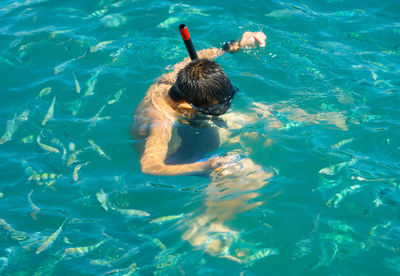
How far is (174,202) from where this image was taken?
200 inches

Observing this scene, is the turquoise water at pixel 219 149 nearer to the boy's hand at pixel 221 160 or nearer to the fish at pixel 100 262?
the fish at pixel 100 262

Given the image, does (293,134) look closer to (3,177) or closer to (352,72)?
(352,72)

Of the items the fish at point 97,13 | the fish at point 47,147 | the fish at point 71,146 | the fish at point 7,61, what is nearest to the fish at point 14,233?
the fish at point 47,147

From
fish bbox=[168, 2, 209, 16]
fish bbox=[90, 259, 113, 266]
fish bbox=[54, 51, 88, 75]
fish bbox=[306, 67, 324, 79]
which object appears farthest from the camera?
fish bbox=[168, 2, 209, 16]

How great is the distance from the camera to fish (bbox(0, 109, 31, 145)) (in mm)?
6250

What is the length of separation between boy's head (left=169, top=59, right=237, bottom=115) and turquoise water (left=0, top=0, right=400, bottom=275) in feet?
3.32

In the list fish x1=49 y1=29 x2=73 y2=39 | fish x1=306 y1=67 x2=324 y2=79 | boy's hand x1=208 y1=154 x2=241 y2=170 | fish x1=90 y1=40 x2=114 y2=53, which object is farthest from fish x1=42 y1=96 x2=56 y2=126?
fish x1=306 y1=67 x2=324 y2=79

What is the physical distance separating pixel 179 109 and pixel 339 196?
2.26 metres

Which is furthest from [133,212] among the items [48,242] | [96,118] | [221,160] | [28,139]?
[28,139]

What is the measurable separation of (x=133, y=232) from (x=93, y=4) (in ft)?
21.9

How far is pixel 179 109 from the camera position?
486 cm

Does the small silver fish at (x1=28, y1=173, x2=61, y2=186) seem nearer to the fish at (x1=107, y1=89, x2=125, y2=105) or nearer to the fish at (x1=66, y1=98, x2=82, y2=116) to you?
the fish at (x1=66, y1=98, x2=82, y2=116)

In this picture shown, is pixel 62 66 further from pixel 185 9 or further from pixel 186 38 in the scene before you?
pixel 186 38

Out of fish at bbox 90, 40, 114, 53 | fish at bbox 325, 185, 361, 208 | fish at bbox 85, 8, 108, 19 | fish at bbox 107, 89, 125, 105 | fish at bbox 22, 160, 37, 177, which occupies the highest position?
fish at bbox 85, 8, 108, 19
